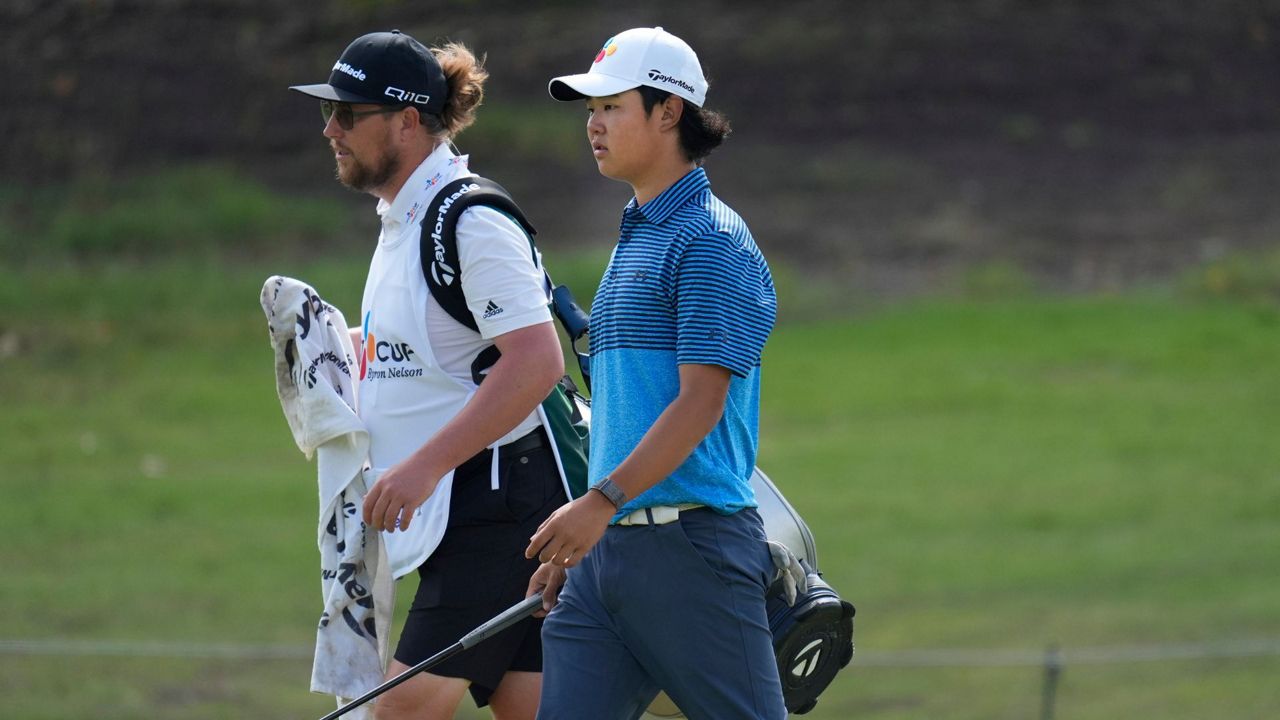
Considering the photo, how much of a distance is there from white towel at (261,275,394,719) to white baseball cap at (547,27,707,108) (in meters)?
0.90

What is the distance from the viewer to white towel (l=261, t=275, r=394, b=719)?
3762mm

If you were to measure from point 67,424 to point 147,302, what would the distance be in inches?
131

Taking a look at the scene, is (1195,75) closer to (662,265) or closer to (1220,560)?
(1220,560)

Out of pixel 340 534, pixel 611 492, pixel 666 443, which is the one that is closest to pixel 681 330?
pixel 666 443

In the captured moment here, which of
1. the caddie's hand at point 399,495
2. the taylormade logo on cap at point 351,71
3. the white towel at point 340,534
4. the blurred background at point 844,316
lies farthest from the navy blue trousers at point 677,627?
the blurred background at point 844,316

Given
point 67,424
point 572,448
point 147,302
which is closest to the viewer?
point 572,448

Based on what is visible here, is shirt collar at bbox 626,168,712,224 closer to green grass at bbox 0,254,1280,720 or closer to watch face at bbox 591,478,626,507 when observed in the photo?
watch face at bbox 591,478,626,507

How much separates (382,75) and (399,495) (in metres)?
0.88

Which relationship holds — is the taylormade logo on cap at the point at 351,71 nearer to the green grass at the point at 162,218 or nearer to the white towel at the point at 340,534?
the white towel at the point at 340,534

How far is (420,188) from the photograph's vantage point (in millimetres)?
3727

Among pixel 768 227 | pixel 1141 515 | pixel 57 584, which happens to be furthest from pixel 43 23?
pixel 1141 515

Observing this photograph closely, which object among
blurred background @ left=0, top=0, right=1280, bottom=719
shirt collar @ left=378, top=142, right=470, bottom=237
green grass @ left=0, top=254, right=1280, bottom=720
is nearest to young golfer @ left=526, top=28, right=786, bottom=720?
shirt collar @ left=378, top=142, right=470, bottom=237

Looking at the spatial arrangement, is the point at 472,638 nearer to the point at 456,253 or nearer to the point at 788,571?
the point at 788,571

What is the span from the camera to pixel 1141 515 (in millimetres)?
12164
